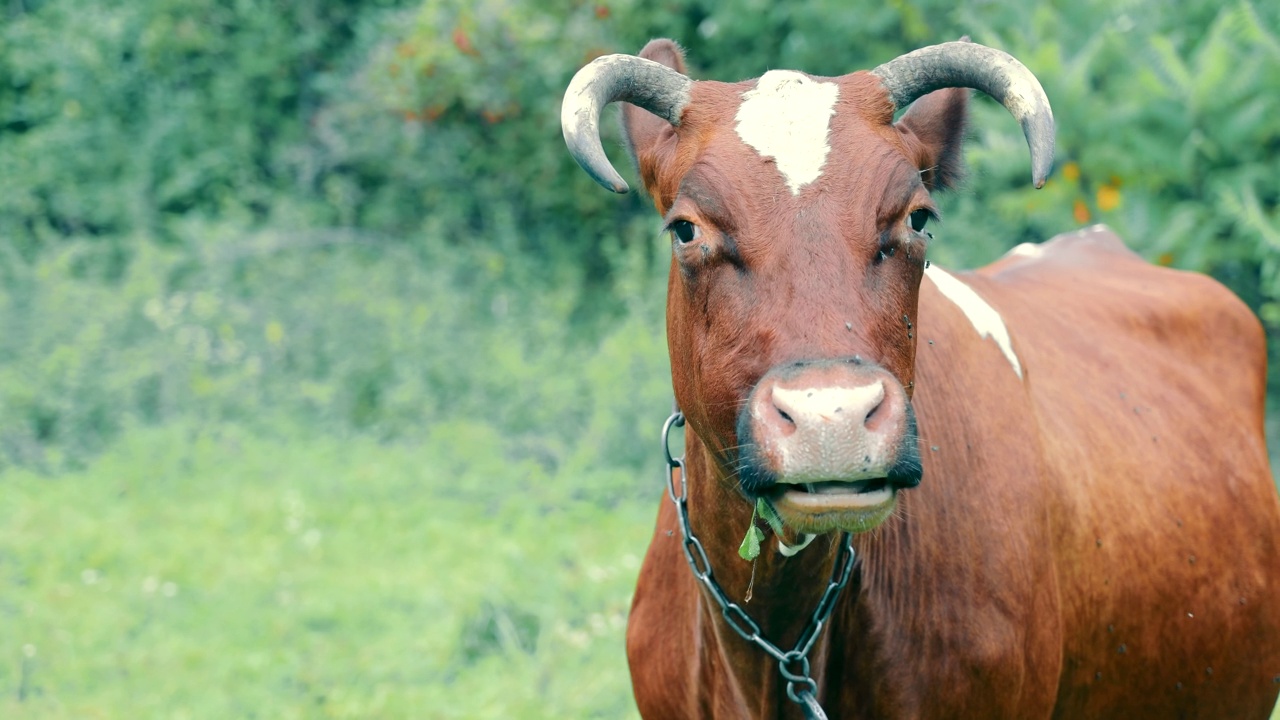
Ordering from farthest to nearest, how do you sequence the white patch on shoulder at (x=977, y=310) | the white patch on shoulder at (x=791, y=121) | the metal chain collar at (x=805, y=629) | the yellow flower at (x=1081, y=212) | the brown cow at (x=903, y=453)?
1. the yellow flower at (x=1081, y=212)
2. the white patch on shoulder at (x=977, y=310)
3. the metal chain collar at (x=805, y=629)
4. the white patch on shoulder at (x=791, y=121)
5. the brown cow at (x=903, y=453)

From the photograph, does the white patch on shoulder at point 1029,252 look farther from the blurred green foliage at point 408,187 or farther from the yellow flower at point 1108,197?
the yellow flower at point 1108,197

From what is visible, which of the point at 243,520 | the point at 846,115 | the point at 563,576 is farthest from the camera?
the point at 243,520

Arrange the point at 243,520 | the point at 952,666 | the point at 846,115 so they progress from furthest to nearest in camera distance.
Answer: the point at 243,520, the point at 952,666, the point at 846,115

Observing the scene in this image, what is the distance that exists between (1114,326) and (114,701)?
14.5 ft

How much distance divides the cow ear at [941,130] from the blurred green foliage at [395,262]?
309 cm

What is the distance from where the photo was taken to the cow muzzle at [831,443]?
6.97ft

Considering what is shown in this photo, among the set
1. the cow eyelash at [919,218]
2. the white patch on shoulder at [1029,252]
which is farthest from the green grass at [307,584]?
the cow eyelash at [919,218]

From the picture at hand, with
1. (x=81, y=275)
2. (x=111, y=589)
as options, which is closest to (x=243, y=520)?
(x=111, y=589)

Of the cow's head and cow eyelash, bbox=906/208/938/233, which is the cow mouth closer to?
the cow's head

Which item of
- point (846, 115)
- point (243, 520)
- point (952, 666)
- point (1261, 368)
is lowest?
point (243, 520)

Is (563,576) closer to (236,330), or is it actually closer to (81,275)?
(236,330)

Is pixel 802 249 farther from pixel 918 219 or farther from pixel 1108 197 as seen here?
pixel 1108 197

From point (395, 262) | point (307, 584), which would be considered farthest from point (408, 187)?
point (307, 584)

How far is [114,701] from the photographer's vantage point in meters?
5.23
